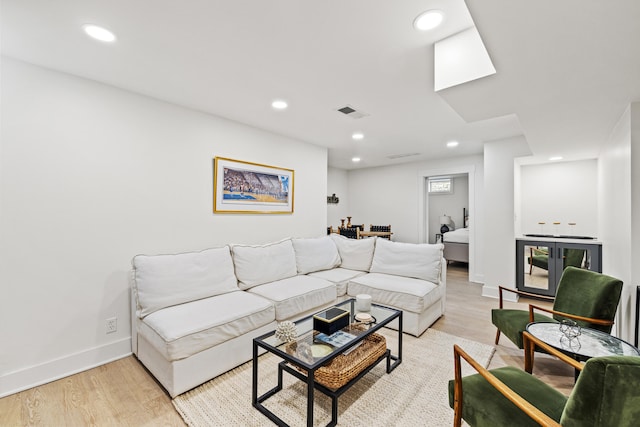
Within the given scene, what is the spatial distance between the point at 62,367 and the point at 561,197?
6.44 meters

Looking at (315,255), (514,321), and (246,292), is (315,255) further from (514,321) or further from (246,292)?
(514,321)

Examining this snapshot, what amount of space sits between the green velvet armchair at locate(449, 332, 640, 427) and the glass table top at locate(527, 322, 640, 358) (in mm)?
369

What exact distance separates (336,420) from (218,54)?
2577 mm

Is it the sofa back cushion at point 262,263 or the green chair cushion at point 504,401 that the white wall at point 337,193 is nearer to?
the sofa back cushion at point 262,263

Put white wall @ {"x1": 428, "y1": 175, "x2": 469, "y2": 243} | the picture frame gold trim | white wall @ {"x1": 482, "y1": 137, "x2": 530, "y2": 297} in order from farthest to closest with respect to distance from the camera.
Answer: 1. white wall @ {"x1": 428, "y1": 175, "x2": 469, "y2": 243}
2. white wall @ {"x1": 482, "y1": 137, "x2": 530, "y2": 297}
3. the picture frame gold trim

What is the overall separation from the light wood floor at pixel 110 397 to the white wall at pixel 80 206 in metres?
0.18

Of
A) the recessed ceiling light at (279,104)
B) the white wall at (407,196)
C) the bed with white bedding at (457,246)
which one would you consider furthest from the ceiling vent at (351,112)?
the bed with white bedding at (457,246)

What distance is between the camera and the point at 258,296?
275cm

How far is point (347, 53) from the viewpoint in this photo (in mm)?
1944

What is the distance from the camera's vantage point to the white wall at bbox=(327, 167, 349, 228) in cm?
666

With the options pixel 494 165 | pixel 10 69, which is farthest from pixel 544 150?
pixel 10 69

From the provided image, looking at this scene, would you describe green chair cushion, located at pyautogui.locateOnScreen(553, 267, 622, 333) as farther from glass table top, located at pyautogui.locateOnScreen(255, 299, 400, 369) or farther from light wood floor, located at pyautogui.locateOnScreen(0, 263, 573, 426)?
glass table top, located at pyautogui.locateOnScreen(255, 299, 400, 369)

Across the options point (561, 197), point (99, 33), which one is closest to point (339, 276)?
point (99, 33)

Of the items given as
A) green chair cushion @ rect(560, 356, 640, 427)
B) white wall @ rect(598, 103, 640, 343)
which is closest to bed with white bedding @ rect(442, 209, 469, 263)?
white wall @ rect(598, 103, 640, 343)
